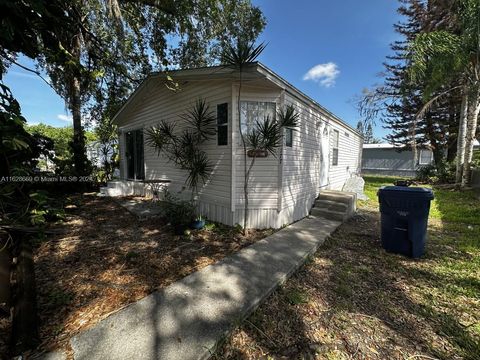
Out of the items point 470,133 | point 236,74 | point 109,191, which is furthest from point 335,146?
point 109,191

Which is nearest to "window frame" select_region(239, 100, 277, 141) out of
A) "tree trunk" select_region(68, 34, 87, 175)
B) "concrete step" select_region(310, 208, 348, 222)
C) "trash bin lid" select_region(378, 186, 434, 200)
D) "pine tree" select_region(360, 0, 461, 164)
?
"trash bin lid" select_region(378, 186, 434, 200)

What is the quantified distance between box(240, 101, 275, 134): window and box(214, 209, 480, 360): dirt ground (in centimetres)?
300

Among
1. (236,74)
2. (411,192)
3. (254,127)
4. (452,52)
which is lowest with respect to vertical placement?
(411,192)

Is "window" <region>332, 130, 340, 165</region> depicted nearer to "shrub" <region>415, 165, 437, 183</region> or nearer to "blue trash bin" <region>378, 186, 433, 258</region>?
"blue trash bin" <region>378, 186, 433, 258</region>

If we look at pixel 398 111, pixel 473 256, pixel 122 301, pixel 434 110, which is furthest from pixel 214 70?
pixel 398 111

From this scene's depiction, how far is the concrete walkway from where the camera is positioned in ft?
5.95

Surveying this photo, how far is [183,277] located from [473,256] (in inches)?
192

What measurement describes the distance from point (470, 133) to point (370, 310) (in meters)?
12.4

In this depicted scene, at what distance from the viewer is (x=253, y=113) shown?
198 inches

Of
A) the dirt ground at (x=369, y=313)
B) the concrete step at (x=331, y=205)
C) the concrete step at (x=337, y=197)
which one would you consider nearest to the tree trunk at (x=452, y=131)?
the concrete step at (x=337, y=197)

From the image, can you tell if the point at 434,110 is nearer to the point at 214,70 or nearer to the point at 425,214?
the point at 425,214

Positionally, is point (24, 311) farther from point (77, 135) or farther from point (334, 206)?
point (77, 135)

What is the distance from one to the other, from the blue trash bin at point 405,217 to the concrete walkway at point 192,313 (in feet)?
5.62

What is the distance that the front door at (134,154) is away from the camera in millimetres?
8633
